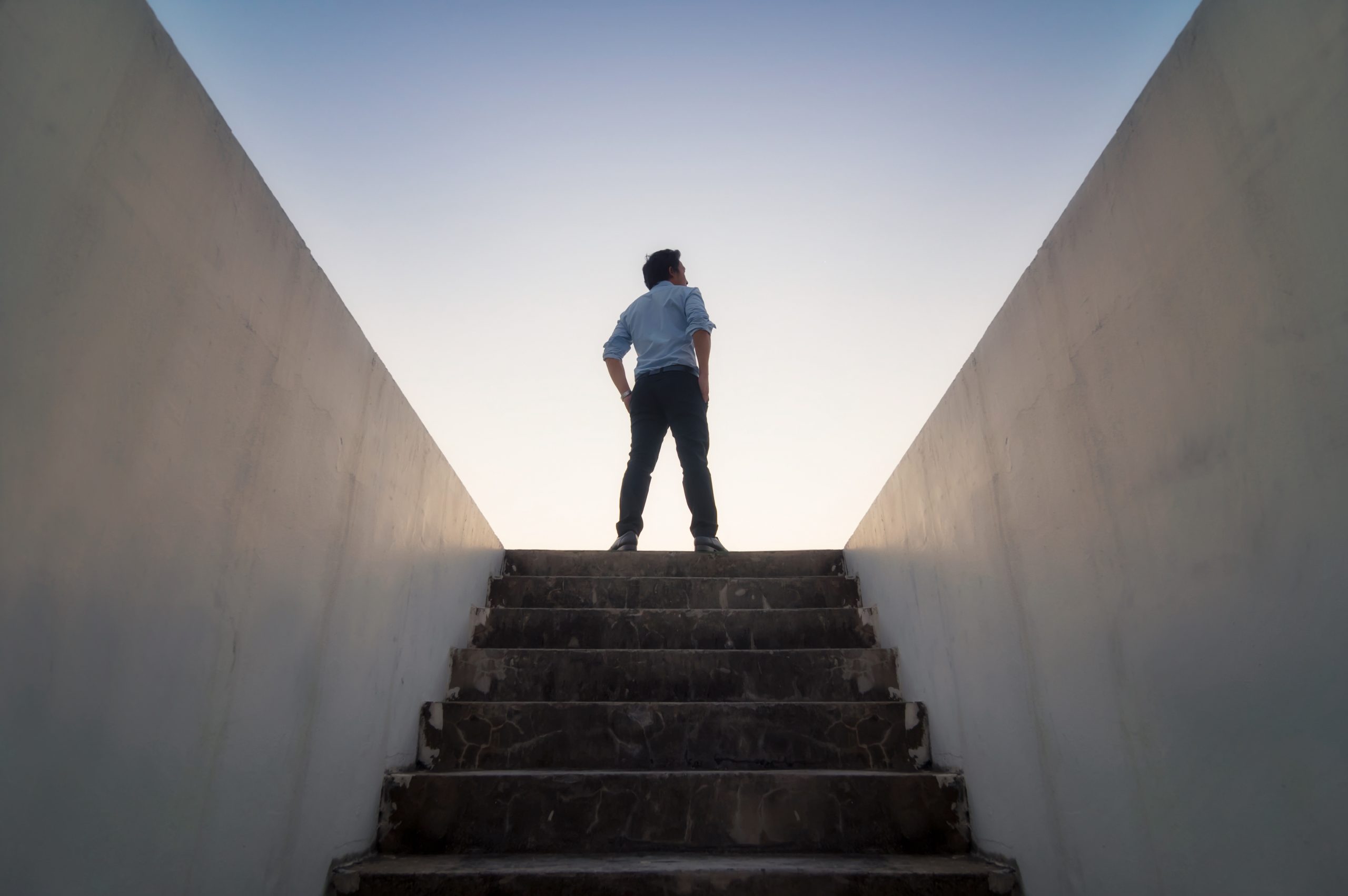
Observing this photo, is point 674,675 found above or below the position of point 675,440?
below

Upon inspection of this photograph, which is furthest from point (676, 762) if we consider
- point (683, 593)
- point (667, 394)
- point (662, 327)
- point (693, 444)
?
point (662, 327)

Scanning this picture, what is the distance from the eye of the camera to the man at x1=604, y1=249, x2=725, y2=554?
3.16 meters

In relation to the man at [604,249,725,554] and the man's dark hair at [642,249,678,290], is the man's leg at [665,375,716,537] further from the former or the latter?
the man's dark hair at [642,249,678,290]

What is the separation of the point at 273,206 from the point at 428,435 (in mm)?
1047

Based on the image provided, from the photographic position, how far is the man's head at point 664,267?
3.68 meters

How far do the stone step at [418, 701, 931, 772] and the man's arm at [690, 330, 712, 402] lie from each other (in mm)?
1694

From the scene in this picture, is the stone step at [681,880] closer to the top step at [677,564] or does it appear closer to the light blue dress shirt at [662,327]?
the top step at [677,564]

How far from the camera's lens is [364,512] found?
5.34 feet

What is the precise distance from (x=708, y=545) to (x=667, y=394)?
0.74 metres

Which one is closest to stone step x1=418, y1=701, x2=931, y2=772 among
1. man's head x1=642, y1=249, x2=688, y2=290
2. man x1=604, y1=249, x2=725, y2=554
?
man x1=604, y1=249, x2=725, y2=554

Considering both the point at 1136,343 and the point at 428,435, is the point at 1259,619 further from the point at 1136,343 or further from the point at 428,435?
the point at 428,435

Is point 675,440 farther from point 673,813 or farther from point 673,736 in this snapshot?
point 673,813

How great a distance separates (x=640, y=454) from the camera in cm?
330

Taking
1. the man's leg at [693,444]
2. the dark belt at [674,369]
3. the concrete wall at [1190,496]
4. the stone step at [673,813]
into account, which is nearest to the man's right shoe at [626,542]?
the man's leg at [693,444]
